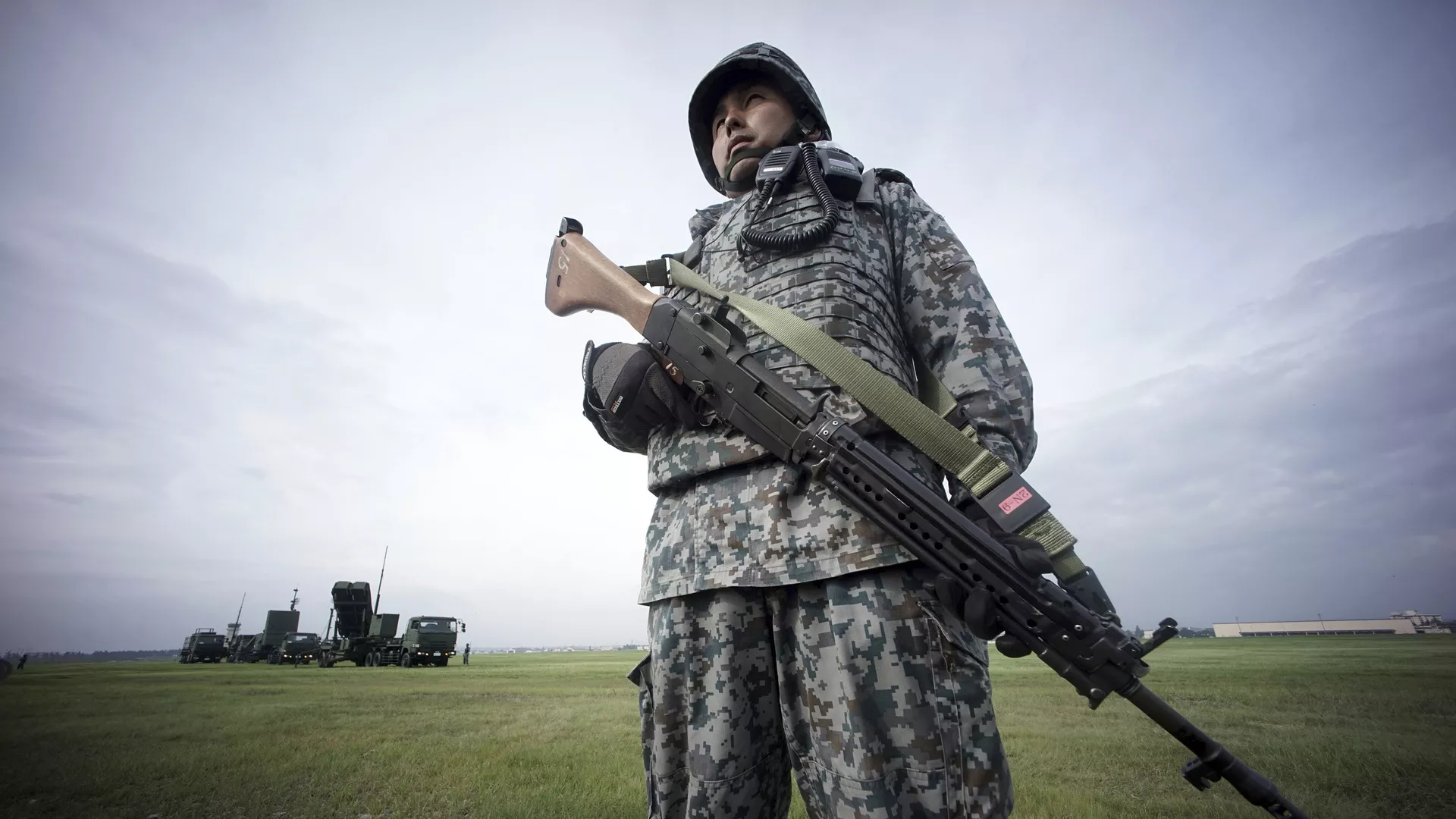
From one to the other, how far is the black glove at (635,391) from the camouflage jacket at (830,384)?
0.36ft

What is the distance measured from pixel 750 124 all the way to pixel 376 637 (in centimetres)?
2709

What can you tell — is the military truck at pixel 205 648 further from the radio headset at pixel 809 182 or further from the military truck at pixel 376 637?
the radio headset at pixel 809 182

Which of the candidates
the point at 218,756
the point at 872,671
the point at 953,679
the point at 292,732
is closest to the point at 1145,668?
the point at 953,679

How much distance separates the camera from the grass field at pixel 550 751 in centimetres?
373

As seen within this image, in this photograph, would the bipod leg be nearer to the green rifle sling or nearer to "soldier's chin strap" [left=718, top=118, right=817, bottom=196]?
the green rifle sling

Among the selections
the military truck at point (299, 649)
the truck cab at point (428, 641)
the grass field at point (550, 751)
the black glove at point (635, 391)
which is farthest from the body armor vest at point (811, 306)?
the military truck at point (299, 649)

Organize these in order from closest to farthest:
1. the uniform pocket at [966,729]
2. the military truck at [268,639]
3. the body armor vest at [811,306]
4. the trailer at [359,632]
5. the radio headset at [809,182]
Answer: the uniform pocket at [966,729]
the body armor vest at [811,306]
the radio headset at [809,182]
the trailer at [359,632]
the military truck at [268,639]

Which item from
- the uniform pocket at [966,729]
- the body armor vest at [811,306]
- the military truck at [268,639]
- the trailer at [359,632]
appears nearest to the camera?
the uniform pocket at [966,729]

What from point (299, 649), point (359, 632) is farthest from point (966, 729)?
point (299, 649)

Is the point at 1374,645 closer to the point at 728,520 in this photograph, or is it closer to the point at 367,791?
the point at 728,520

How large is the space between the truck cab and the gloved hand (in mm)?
24570

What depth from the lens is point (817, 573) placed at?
1.66 metres

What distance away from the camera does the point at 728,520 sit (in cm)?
188

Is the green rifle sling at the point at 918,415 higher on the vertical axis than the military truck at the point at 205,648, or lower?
higher
